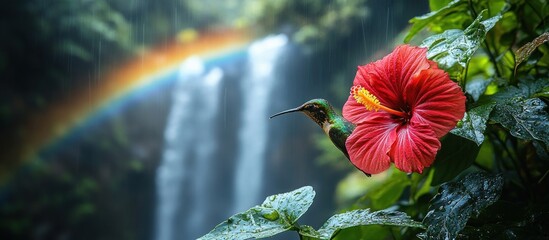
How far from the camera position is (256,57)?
6312mm

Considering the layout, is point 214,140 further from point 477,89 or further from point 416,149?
point 416,149

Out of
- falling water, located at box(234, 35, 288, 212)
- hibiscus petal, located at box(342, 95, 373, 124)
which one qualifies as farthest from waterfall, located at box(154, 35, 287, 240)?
hibiscus petal, located at box(342, 95, 373, 124)

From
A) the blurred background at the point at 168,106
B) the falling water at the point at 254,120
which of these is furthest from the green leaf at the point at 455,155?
the falling water at the point at 254,120

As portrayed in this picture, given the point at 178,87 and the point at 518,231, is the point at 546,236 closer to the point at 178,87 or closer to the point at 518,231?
the point at 518,231

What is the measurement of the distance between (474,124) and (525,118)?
1.4 inches

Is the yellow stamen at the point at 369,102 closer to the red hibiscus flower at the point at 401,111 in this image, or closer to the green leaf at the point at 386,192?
the red hibiscus flower at the point at 401,111

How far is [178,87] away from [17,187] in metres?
2.31

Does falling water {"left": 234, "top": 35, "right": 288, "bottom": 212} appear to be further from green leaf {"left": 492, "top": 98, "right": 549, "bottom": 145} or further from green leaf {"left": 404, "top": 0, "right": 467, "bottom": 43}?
green leaf {"left": 492, "top": 98, "right": 549, "bottom": 145}

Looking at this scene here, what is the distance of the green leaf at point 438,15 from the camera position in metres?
0.41

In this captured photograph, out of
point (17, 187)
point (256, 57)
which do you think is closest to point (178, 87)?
point (256, 57)

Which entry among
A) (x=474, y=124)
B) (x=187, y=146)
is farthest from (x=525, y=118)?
(x=187, y=146)

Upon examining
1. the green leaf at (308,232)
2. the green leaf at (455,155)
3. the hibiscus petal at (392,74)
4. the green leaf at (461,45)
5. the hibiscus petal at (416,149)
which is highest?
the green leaf at (461,45)

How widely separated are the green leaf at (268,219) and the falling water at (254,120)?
5.71 metres

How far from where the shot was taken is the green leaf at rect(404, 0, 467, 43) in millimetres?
414
